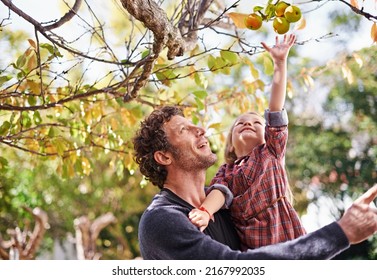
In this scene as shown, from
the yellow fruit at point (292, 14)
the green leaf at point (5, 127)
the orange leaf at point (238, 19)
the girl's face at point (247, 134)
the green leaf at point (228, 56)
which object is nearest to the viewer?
the yellow fruit at point (292, 14)

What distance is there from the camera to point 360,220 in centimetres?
132

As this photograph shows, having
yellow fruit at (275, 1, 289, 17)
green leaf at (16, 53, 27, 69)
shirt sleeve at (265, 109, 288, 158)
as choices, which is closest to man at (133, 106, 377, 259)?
shirt sleeve at (265, 109, 288, 158)

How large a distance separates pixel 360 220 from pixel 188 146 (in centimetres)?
61

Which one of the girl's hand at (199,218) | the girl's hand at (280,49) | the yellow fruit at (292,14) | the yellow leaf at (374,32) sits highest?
the yellow fruit at (292,14)

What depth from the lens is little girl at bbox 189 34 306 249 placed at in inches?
68.0

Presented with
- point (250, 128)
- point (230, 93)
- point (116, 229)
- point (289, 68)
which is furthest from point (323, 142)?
point (250, 128)

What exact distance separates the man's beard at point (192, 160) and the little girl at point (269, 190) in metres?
0.08

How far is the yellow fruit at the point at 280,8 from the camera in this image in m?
1.57

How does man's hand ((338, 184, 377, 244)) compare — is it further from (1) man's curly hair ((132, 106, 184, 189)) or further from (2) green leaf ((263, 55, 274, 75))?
(2) green leaf ((263, 55, 274, 75))

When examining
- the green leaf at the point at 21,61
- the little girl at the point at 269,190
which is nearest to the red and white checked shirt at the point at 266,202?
the little girl at the point at 269,190

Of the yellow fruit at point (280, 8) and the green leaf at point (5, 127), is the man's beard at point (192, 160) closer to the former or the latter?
the yellow fruit at point (280, 8)

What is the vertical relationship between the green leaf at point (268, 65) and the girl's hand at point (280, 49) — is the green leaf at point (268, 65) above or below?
above

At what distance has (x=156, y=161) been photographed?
1826 millimetres
